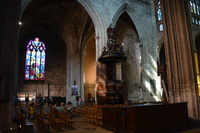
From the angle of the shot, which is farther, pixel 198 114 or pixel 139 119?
pixel 198 114

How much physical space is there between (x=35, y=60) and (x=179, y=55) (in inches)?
825

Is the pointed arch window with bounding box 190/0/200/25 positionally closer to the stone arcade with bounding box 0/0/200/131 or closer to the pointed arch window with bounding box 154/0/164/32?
the stone arcade with bounding box 0/0/200/131

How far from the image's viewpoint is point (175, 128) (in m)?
6.23

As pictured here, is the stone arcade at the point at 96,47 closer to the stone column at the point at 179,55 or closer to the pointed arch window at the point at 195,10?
the stone column at the point at 179,55

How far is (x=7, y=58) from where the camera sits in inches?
275

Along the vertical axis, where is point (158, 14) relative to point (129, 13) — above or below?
above

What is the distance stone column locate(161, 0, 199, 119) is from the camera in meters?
8.41

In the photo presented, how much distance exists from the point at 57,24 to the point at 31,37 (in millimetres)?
5045

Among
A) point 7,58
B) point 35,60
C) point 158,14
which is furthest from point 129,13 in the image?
point 7,58

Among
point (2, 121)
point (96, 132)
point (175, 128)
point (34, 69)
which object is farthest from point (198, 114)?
point (34, 69)

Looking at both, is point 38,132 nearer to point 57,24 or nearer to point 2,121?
point 2,121

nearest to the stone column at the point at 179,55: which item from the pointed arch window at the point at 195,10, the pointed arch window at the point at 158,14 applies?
the pointed arch window at the point at 195,10

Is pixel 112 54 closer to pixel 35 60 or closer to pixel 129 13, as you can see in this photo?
pixel 129 13

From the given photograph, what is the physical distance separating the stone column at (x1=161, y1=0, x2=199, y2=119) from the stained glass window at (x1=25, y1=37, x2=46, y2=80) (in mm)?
19770
